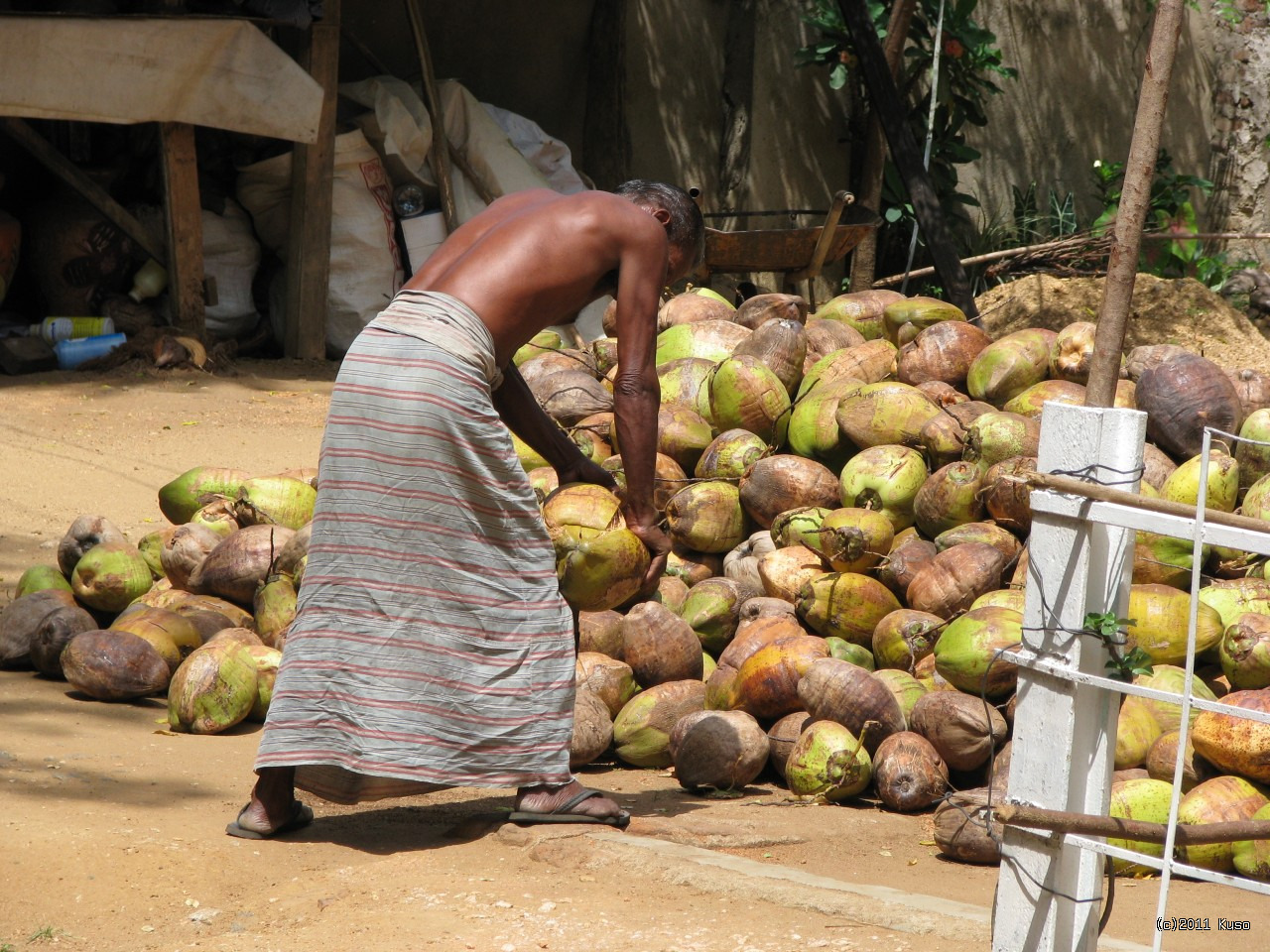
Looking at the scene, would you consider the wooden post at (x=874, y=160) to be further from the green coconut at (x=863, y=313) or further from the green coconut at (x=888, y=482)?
the green coconut at (x=888, y=482)

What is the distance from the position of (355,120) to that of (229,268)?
49.9 inches

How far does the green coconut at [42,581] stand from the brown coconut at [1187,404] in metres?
3.55

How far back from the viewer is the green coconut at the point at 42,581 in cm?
441

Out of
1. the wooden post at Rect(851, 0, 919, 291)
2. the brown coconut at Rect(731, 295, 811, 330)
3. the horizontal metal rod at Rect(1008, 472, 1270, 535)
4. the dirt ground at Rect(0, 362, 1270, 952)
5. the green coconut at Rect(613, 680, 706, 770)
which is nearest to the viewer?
the horizontal metal rod at Rect(1008, 472, 1270, 535)

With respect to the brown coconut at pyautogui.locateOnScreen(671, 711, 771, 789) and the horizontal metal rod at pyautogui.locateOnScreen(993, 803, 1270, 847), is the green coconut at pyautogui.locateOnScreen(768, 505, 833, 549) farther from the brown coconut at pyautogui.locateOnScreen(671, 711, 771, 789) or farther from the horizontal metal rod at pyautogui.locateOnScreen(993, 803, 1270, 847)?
the horizontal metal rod at pyautogui.locateOnScreen(993, 803, 1270, 847)

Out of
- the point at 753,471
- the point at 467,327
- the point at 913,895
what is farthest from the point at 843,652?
the point at 467,327

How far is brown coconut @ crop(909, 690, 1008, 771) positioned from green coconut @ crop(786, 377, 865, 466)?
121 centimetres

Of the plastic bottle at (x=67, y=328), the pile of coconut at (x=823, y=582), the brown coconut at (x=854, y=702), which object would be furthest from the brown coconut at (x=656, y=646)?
the plastic bottle at (x=67, y=328)

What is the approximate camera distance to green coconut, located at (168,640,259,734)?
12.0 ft

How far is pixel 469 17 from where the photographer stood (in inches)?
377

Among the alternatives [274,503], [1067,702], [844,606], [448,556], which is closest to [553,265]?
[448,556]

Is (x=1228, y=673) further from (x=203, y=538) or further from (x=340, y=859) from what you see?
(x=203, y=538)

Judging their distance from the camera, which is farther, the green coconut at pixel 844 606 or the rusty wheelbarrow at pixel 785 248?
the rusty wheelbarrow at pixel 785 248

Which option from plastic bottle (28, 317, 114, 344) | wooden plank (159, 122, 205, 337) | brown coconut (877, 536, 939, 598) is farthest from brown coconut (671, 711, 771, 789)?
plastic bottle (28, 317, 114, 344)
